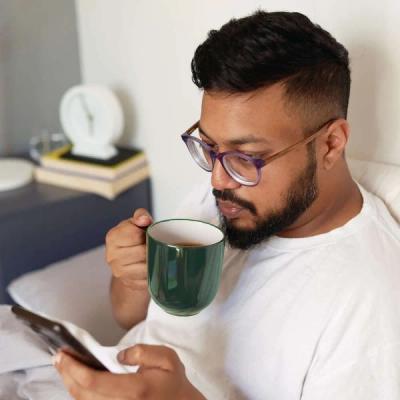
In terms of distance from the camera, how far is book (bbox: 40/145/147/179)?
1.54 m

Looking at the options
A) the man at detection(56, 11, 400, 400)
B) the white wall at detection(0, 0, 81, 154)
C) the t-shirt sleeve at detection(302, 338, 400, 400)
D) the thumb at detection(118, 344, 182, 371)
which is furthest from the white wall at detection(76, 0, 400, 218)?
the thumb at detection(118, 344, 182, 371)

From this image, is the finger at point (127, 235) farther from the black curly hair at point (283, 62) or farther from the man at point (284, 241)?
the black curly hair at point (283, 62)

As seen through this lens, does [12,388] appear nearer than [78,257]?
Yes

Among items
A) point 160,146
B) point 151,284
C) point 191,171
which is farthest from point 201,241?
point 160,146

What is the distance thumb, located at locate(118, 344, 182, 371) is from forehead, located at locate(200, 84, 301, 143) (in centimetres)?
34

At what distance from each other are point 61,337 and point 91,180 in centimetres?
89

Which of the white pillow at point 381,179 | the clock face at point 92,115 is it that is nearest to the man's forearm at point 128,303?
the white pillow at point 381,179

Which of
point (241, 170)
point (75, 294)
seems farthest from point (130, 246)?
point (75, 294)

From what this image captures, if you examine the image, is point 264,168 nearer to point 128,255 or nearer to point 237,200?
point 237,200

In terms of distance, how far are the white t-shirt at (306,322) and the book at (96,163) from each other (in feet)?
2.06

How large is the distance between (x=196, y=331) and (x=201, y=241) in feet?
0.72

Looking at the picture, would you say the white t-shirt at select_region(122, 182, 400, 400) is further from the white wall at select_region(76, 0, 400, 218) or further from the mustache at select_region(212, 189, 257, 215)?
the white wall at select_region(76, 0, 400, 218)

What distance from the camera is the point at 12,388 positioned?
0.99 metres

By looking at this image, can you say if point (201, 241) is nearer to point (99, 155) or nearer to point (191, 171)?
point (191, 171)
